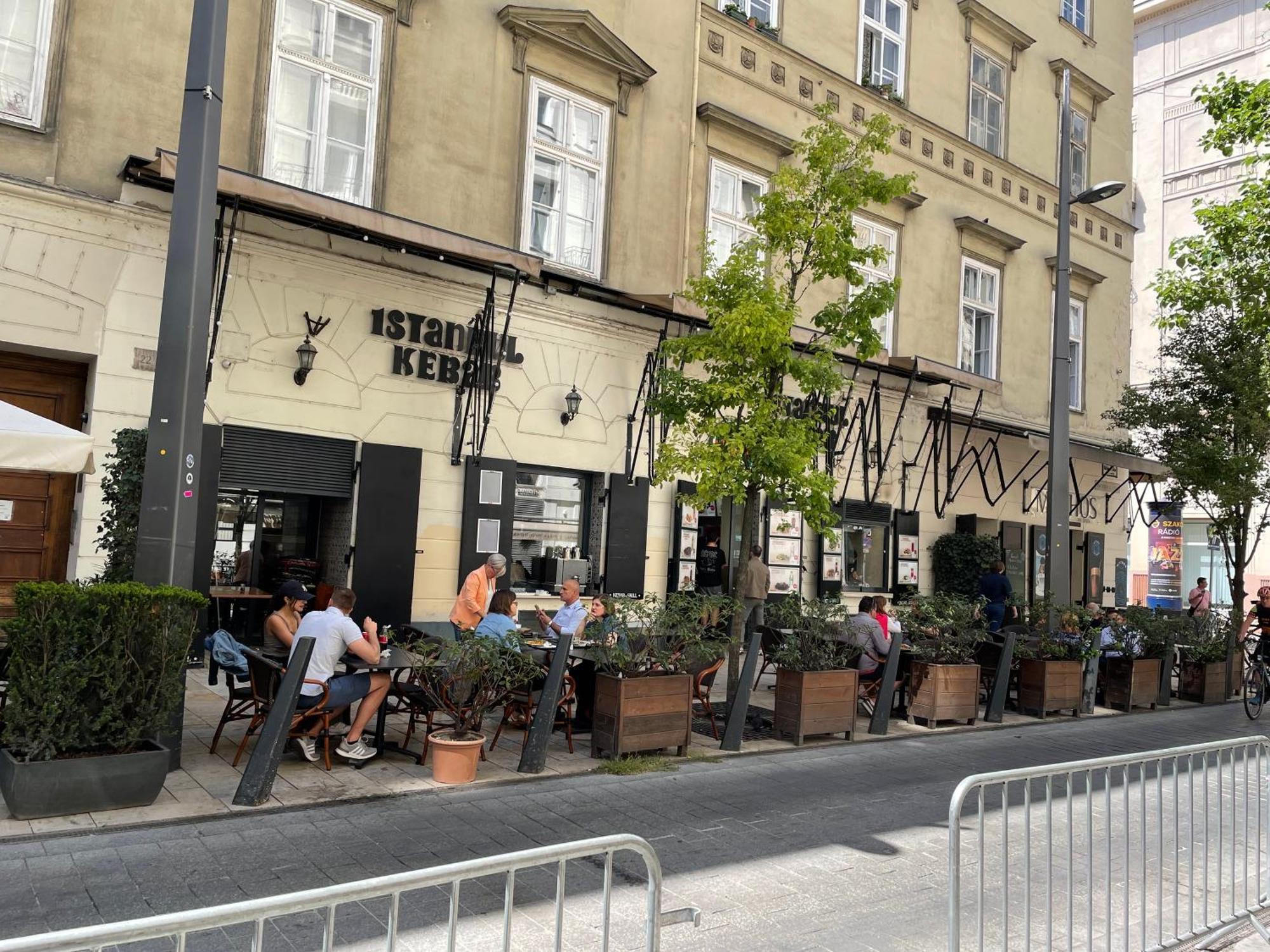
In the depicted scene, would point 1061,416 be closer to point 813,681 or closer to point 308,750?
point 813,681

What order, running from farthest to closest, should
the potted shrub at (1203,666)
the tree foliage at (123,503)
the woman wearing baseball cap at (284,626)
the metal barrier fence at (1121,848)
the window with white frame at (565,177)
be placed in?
the potted shrub at (1203,666), the window with white frame at (565,177), the tree foliage at (123,503), the woman wearing baseball cap at (284,626), the metal barrier fence at (1121,848)

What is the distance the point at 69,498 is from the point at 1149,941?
10.1 metres

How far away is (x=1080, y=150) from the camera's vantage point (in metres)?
22.4

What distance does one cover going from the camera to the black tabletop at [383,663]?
276 inches

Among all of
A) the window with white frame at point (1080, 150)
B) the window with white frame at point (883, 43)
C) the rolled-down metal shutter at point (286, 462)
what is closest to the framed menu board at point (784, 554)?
the rolled-down metal shutter at point (286, 462)

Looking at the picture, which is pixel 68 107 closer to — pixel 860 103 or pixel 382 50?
pixel 382 50

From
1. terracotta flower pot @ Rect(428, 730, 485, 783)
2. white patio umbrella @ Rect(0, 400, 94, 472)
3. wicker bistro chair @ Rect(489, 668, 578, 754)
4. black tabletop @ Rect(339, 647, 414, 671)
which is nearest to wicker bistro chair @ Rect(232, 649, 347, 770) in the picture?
black tabletop @ Rect(339, 647, 414, 671)

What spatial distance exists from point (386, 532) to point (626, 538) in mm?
3586

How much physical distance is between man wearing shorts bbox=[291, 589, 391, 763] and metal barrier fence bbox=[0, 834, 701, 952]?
14.4 ft

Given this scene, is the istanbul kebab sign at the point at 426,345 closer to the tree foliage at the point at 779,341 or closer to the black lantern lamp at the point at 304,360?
the black lantern lamp at the point at 304,360

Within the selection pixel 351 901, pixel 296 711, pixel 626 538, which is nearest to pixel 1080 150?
pixel 626 538

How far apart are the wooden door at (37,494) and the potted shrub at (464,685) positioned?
516cm

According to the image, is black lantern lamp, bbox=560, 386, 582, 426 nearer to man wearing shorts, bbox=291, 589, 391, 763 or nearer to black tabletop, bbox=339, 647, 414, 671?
black tabletop, bbox=339, 647, 414, 671

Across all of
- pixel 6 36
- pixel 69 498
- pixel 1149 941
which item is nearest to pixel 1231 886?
pixel 1149 941
